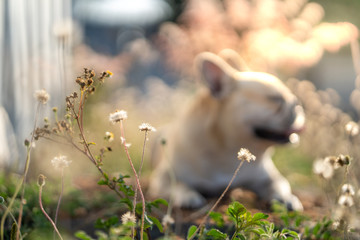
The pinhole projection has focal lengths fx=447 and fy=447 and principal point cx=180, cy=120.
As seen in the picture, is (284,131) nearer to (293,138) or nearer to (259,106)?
(293,138)

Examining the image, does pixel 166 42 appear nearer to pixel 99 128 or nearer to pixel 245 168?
pixel 99 128

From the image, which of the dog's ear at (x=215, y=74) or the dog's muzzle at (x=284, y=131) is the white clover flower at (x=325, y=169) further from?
the dog's ear at (x=215, y=74)

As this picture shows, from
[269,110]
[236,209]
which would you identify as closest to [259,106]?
[269,110]

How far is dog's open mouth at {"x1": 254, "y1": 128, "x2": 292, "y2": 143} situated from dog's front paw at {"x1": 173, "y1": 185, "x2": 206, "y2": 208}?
16.7 inches

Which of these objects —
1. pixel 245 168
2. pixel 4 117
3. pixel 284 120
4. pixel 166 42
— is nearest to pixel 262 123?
pixel 284 120

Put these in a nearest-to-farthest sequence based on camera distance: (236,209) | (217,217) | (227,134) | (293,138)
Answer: (236,209) → (217,217) → (293,138) → (227,134)

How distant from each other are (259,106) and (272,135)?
5.8 inches

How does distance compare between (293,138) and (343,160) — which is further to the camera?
(293,138)

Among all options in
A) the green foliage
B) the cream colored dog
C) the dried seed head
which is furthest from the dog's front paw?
the dried seed head

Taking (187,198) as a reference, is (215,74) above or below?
above

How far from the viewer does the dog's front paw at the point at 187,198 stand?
212 centimetres

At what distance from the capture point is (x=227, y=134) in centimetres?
219

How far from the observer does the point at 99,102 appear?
13.3 ft

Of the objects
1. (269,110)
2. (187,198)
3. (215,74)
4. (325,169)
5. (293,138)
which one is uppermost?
(215,74)
